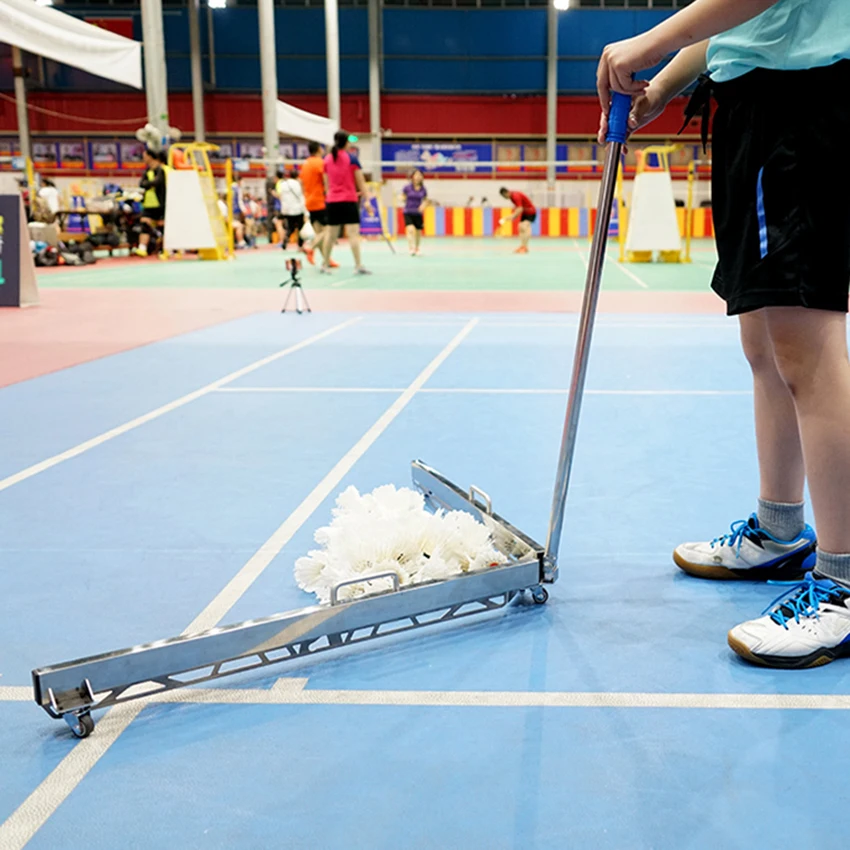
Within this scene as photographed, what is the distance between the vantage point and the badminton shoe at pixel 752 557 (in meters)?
2.16

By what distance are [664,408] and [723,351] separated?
6.51 ft

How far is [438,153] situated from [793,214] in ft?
99.2

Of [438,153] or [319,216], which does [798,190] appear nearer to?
[319,216]

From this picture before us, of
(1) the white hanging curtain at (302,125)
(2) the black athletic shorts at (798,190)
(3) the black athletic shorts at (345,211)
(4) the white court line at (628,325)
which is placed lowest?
(4) the white court line at (628,325)

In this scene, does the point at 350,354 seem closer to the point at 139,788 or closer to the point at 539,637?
the point at 539,637

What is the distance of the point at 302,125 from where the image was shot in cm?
2236

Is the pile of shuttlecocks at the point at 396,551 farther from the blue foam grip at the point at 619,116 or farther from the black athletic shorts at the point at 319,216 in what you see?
the black athletic shorts at the point at 319,216

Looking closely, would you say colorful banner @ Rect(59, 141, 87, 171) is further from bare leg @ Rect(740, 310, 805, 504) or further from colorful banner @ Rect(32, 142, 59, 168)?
bare leg @ Rect(740, 310, 805, 504)

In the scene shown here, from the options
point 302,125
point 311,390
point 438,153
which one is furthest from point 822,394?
point 438,153

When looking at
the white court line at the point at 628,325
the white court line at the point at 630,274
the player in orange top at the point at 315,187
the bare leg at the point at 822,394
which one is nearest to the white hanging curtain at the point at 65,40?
the player in orange top at the point at 315,187

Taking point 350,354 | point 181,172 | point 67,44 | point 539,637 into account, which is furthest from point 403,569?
point 181,172

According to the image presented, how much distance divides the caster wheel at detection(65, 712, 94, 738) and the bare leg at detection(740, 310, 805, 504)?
1.50 m

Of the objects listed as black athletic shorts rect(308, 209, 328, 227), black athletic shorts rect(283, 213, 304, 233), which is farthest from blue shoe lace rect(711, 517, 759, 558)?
black athletic shorts rect(283, 213, 304, 233)

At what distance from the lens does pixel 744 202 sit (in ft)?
5.88
